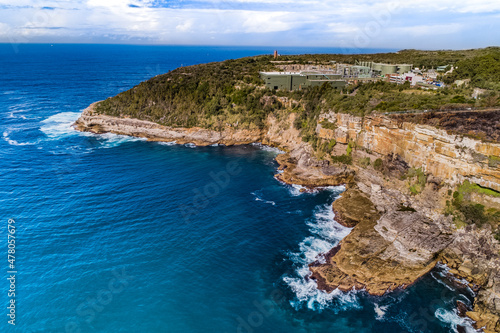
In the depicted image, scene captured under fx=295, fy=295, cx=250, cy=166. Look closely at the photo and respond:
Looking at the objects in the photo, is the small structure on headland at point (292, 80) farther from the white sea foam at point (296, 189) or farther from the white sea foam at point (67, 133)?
the white sea foam at point (296, 189)

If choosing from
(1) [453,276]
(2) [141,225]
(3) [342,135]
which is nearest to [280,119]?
(3) [342,135]

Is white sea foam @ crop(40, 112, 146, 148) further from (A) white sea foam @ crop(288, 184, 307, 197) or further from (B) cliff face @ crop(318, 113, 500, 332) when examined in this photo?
(B) cliff face @ crop(318, 113, 500, 332)

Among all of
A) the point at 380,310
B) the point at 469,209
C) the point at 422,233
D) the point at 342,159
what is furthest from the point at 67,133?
the point at 469,209

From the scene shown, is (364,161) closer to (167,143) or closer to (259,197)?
(259,197)

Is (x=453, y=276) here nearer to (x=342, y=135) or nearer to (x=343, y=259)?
(x=343, y=259)

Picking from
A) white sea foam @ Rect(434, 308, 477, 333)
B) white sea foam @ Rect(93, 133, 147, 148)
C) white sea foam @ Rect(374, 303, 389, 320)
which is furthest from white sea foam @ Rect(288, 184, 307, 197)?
white sea foam @ Rect(93, 133, 147, 148)

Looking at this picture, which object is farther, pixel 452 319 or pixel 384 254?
pixel 384 254
